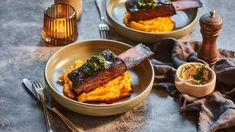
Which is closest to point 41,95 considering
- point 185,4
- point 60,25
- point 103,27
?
point 60,25

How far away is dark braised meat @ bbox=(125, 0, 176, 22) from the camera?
2.29m

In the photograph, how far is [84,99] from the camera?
185 centimetres

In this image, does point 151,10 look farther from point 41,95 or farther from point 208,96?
point 41,95

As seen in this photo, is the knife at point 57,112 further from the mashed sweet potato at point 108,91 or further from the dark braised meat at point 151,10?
the dark braised meat at point 151,10

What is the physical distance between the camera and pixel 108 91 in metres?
1.89

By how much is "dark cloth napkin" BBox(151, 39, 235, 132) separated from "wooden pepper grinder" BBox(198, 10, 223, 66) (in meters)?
0.04

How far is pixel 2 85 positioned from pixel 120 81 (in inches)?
19.3

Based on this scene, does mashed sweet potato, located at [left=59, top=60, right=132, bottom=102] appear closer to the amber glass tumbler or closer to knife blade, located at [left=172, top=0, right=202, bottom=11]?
the amber glass tumbler

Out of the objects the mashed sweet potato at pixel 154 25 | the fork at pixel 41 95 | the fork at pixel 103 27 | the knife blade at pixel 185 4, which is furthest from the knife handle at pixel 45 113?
the knife blade at pixel 185 4

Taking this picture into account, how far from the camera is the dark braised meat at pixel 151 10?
2291 millimetres

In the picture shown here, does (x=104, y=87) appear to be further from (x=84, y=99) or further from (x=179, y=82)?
(x=179, y=82)

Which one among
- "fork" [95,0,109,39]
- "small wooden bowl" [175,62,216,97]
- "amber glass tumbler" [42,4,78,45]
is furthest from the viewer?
"fork" [95,0,109,39]

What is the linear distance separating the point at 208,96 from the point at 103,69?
17.4 inches

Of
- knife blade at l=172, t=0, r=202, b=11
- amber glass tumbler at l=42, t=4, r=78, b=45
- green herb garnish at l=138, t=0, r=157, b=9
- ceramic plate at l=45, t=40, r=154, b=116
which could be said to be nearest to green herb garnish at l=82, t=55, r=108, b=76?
ceramic plate at l=45, t=40, r=154, b=116
